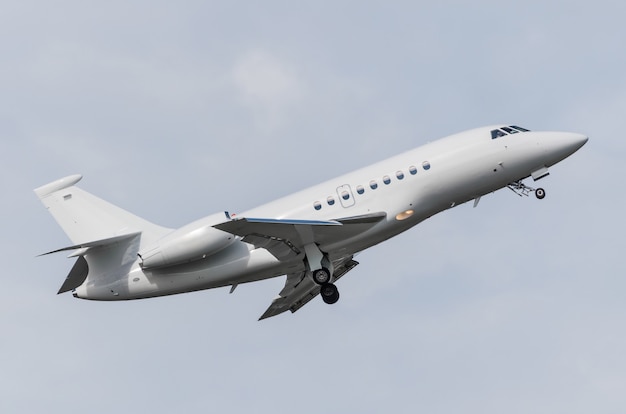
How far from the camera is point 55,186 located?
3067 cm

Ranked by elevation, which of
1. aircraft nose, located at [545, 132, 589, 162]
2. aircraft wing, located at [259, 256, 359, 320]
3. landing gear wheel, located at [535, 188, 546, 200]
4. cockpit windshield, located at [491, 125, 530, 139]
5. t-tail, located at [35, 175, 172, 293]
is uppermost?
t-tail, located at [35, 175, 172, 293]

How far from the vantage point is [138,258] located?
2961 centimetres

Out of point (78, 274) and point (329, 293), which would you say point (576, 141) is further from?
point (78, 274)

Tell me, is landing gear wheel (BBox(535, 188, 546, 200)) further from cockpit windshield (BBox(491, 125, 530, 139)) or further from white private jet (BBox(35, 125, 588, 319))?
cockpit windshield (BBox(491, 125, 530, 139))

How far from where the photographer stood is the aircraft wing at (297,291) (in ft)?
105

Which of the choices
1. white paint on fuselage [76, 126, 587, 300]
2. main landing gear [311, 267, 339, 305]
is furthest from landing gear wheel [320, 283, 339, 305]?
white paint on fuselage [76, 126, 587, 300]

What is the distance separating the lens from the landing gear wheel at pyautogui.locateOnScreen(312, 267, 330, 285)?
2922 centimetres

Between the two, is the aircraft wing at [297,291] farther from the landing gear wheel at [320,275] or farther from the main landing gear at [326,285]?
the landing gear wheel at [320,275]

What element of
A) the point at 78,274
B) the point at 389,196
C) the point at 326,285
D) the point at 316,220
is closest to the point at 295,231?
the point at 316,220

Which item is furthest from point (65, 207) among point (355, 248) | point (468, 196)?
point (468, 196)

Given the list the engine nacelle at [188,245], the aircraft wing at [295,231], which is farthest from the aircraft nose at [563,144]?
the engine nacelle at [188,245]

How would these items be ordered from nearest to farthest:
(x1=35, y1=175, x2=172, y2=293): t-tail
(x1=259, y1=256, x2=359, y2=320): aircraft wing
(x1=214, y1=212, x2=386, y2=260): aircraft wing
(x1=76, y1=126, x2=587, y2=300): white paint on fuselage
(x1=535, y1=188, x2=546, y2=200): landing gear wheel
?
(x1=214, y1=212, x2=386, y2=260): aircraft wing < (x1=76, y1=126, x2=587, y2=300): white paint on fuselage < (x1=535, y1=188, x2=546, y2=200): landing gear wheel < (x1=35, y1=175, x2=172, y2=293): t-tail < (x1=259, y1=256, x2=359, y2=320): aircraft wing

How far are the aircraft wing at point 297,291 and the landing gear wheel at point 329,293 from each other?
5.86 feet

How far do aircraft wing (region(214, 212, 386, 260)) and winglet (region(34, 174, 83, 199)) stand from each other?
21.4ft
